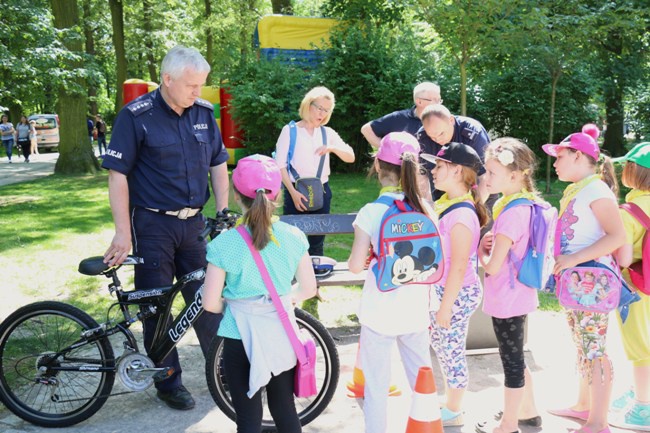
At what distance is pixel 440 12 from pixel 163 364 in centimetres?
808

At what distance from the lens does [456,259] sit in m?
3.37

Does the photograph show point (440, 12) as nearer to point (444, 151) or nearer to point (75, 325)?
point (444, 151)

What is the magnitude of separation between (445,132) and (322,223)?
1.47 metres

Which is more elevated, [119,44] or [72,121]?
[119,44]

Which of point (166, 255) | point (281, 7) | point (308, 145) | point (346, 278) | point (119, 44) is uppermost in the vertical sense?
point (281, 7)

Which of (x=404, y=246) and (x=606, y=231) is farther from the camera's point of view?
(x=606, y=231)

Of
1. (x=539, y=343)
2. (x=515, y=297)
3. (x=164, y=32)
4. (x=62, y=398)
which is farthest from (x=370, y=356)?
(x=164, y=32)

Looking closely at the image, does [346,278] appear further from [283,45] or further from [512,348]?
[283,45]

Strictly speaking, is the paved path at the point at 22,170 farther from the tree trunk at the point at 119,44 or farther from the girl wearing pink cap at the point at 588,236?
the girl wearing pink cap at the point at 588,236

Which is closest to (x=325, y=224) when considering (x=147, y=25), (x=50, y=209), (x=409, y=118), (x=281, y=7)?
(x=409, y=118)

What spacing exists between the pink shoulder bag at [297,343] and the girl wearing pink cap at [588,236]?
1.52 m

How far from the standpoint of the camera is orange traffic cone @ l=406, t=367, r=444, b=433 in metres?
2.94

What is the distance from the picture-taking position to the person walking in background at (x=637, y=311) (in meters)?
3.72

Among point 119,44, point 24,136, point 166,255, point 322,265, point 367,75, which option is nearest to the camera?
point 166,255
